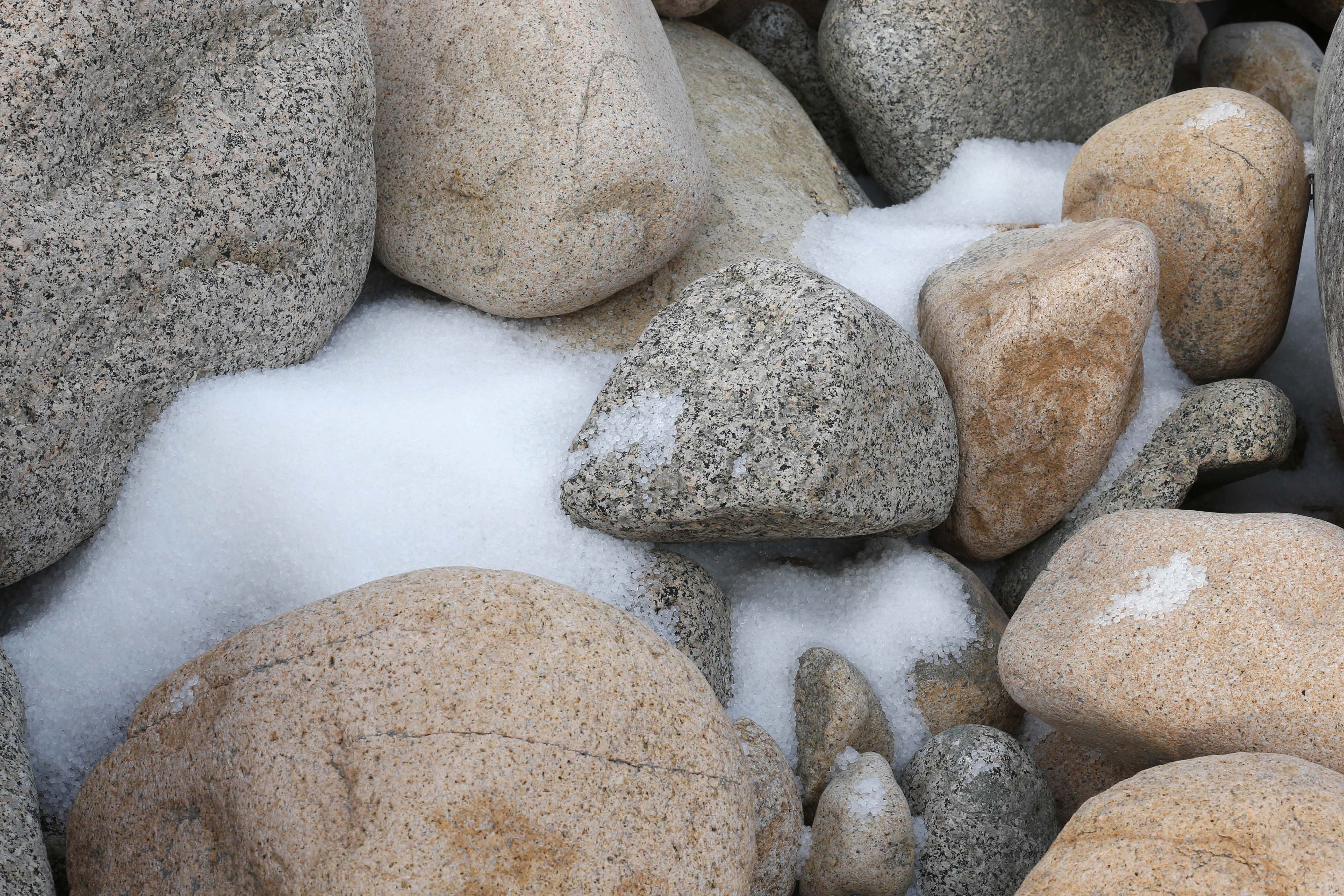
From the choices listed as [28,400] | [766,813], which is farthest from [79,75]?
[766,813]

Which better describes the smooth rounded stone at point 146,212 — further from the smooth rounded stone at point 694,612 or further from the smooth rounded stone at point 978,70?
the smooth rounded stone at point 978,70

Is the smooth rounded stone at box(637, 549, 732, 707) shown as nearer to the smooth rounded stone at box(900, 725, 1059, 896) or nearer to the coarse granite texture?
the smooth rounded stone at box(900, 725, 1059, 896)

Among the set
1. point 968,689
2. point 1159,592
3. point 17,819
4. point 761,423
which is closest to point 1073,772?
point 968,689

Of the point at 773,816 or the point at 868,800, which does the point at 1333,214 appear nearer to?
the point at 868,800

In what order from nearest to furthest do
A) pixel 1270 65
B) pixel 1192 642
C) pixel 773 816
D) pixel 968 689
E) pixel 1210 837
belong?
pixel 1210 837
pixel 1192 642
pixel 773 816
pixel 968 689
pixel 1270 65

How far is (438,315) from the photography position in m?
2.78

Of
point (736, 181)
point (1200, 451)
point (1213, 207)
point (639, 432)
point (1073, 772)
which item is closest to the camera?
point (639, 432)

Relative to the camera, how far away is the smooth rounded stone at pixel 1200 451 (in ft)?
8.49

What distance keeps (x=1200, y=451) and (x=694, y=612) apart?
4.22 ft

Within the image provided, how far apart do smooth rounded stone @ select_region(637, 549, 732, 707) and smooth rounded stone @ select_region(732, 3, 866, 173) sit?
1837mm

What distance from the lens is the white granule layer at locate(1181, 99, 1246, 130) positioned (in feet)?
9.07

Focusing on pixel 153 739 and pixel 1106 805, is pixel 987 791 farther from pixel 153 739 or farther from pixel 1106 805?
pixel 153 739

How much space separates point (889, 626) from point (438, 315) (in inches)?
53.2

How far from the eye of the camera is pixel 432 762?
167 cm
